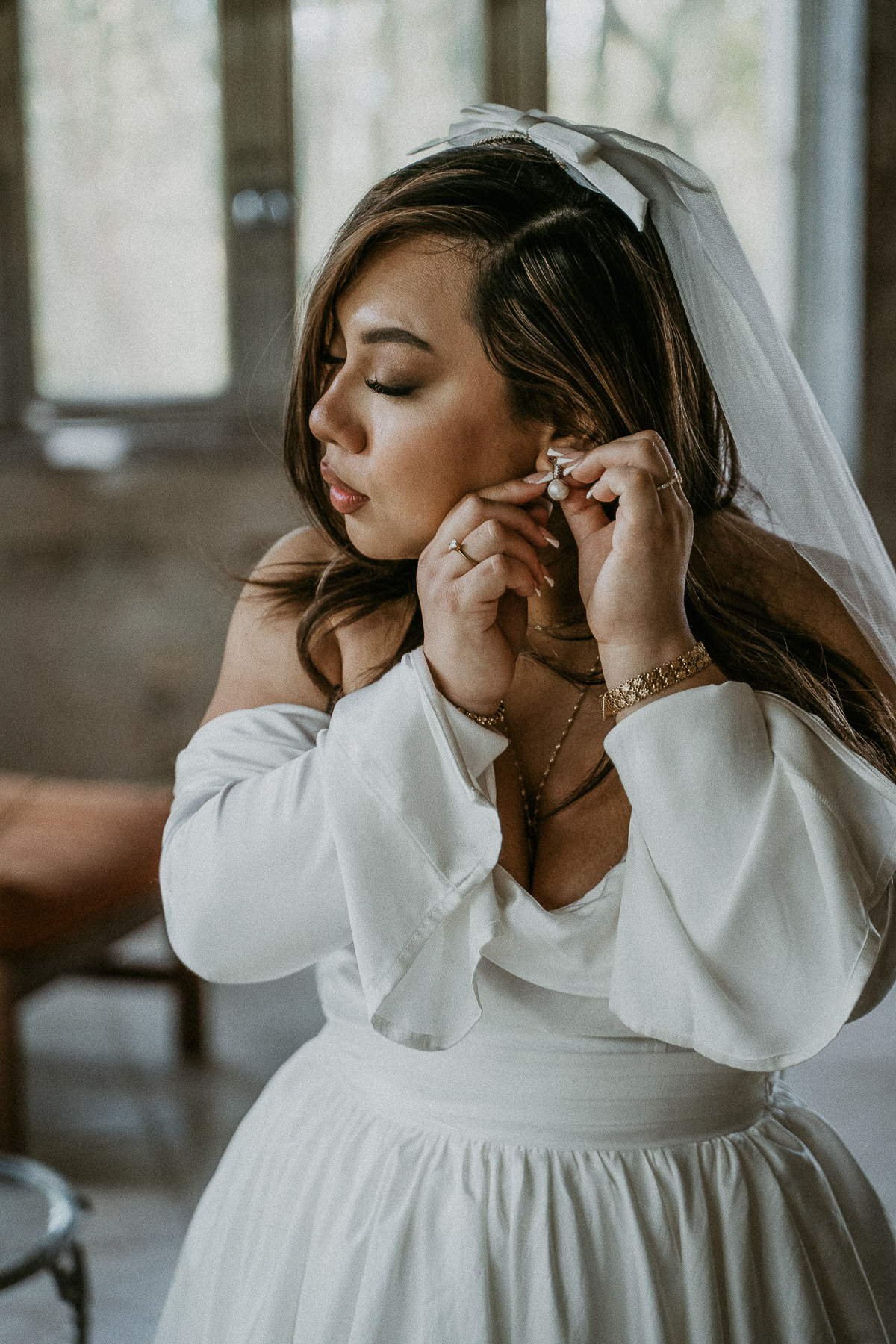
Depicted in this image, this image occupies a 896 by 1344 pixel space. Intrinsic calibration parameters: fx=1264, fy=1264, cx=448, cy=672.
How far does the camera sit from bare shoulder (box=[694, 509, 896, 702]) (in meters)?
1.03

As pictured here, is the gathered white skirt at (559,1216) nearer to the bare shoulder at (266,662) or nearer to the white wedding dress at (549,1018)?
the white wedding dress at (549,1018)

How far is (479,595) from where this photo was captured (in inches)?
32.6

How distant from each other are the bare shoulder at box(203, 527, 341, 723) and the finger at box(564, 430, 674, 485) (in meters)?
0.31

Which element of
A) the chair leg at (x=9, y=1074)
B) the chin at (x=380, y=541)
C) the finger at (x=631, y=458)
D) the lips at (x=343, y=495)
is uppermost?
the finger at (x=631, y=458)

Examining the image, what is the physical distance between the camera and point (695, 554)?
3.36 ft

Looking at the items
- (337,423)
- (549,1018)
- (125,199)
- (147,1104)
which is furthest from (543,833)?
(125,199)

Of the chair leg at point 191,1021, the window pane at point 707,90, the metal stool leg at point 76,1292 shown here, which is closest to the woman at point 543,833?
the metal stool leg at point 76,1292

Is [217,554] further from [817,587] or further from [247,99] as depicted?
[817,587]

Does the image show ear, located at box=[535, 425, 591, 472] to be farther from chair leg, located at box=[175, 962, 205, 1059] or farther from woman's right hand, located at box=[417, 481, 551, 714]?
chair leg, located at box=[175, 962, 205, 1059]

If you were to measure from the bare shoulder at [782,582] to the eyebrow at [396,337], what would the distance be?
286mm

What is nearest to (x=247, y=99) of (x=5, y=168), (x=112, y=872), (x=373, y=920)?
(x=5, y=168)

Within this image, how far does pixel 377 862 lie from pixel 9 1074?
5.54 ft

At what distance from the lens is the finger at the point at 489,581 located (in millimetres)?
826

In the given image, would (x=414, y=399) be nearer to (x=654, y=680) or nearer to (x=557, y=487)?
(x=557, y=487)
